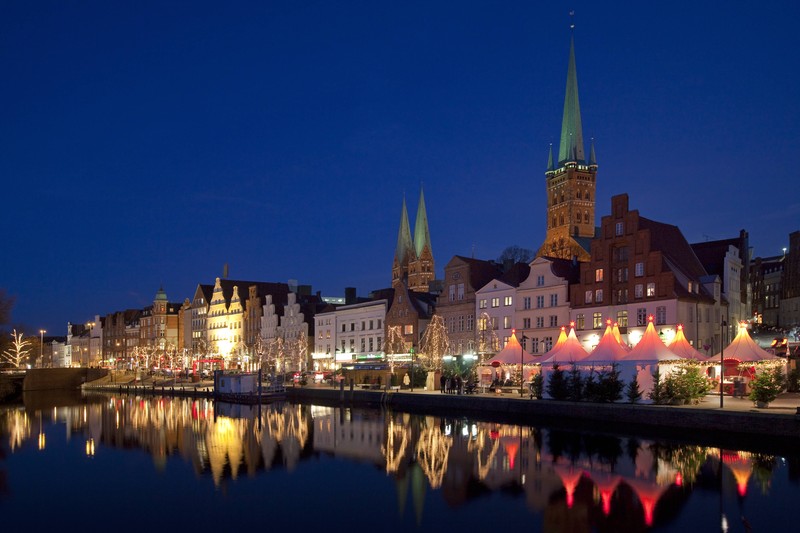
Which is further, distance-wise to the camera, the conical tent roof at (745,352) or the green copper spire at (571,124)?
the green copper spire at (571,124)

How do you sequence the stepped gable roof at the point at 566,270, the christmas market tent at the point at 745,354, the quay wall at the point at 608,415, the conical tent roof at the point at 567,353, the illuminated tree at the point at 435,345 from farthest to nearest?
1. the illuminated tree at the point at 435,345
2. the stepped gable roof at the point at 566,270
3. the conical tent roof at the point at 567,353
4. the christmas market tent at the point at 745,354
5. the quay wall at the point at 608,415

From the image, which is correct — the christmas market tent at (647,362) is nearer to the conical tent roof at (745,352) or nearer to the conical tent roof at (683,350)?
the conical tent roof at (683,350)

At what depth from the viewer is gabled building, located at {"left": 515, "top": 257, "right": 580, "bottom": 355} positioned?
70250 millimetres

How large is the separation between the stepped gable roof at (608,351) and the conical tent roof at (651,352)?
2.34 feet

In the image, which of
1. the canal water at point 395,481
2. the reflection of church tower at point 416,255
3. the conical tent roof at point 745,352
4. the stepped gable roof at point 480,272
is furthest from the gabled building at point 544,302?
the reflection of church tower at point 416,255

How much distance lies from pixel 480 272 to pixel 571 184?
97771 mm

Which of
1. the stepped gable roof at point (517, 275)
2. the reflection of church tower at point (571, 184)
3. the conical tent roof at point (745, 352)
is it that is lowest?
the conical tent roof at point (745, 352)

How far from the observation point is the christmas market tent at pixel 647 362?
152 feet

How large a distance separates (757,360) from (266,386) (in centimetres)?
4938

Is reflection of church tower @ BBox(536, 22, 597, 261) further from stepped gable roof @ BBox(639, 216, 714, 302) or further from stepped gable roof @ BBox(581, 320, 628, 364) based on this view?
stepped gable roof @ BBox(581, 320, 628, 364)

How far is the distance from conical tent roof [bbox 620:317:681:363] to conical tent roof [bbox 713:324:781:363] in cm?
313

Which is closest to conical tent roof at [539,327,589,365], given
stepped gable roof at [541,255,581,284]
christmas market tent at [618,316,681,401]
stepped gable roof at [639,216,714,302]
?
christmas market tent at [618,316,681,401]

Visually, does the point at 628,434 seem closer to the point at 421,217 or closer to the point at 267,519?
the point at 267,519

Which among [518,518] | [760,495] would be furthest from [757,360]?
[518,518]
